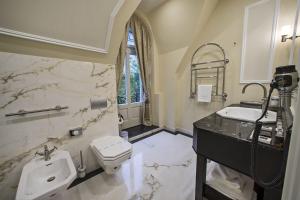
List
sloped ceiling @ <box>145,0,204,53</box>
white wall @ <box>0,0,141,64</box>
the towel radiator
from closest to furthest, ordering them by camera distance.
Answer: white wall @ <box>0,0,141,64</box>, sloped ceiling @ <box>145,0,204,53</box>, the towel radiator

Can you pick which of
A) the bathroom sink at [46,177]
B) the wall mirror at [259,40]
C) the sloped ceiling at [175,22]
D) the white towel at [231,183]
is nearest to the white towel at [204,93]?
the wall mirror at [259,40]

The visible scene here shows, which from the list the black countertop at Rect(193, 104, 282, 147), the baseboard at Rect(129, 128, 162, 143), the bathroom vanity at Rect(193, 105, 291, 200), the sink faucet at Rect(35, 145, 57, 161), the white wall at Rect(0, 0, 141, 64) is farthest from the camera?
the baseboard at Rect(129, 128, 162, 143)

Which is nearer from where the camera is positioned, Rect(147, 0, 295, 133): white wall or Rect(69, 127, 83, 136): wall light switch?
Rect(69, 127, 83, 136): wall light switch

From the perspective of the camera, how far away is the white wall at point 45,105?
1122 millimetres

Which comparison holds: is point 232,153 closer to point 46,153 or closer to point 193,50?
point 46,153

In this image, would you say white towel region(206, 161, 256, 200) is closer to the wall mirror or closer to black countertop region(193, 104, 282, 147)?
black countertop region(193, 104, 282, 147)

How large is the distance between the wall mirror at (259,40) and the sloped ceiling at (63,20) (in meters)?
1.88

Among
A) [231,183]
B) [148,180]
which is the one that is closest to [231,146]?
[231,183]

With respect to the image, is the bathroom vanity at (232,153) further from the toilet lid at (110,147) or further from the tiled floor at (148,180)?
the toilet lid at (110,147)

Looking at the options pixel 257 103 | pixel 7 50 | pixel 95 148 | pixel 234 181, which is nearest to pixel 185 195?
pixel 234 181

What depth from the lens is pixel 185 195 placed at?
1338 mm

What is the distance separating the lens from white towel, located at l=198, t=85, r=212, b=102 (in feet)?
7.54

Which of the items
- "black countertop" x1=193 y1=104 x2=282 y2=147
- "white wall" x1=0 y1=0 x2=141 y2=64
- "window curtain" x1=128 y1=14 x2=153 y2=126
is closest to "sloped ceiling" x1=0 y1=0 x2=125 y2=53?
"white wall" x1=0 y1=0 x2=141 y2=64

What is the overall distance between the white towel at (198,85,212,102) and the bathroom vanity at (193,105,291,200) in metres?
1.18
